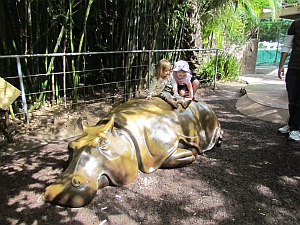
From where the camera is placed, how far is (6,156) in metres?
3.29

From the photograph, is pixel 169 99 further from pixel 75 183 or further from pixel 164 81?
pixel 75 183

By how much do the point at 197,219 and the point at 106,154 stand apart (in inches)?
35.2

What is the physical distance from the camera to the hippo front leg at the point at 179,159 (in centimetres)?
→ 283

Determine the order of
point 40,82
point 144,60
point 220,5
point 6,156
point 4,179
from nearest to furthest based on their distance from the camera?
point 4,179, point 6,156, point 40,82, point 144,60, point 220,5

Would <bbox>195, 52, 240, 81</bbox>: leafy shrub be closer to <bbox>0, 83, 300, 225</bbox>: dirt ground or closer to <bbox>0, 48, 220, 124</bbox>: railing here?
<bbox>0, 48, 220, 124</bbox>: railing

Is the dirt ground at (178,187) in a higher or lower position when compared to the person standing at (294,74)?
lower

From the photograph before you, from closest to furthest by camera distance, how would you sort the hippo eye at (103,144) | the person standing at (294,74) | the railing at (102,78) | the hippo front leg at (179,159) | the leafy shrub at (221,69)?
the hippo eye at (103,144) < the hippo front leg at (179,159) < the person standing at (294,74) < the railing at (102,78) < the leafy shrub at (221,69)

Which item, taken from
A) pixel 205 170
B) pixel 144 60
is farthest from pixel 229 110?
pixel 205 170

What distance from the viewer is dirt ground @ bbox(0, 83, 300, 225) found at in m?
2.21

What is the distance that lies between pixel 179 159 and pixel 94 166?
0.97m

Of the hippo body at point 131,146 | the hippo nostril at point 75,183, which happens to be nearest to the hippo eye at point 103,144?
the hippo body at point 131,146

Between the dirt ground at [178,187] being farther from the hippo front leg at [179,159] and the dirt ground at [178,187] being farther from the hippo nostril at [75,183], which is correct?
the hippo nostril at [75,183]

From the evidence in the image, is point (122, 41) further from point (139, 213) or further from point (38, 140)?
point (139, 213)

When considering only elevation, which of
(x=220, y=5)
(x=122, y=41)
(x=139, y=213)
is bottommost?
(x=139, y=213)
